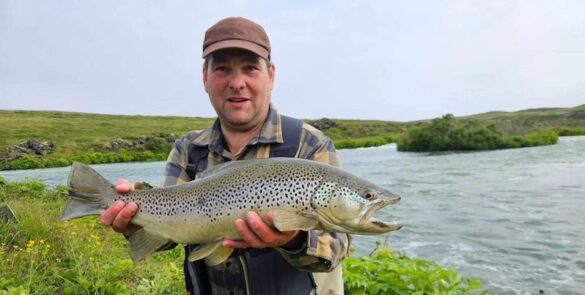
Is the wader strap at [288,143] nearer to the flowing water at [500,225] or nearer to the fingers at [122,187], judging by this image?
the fingers at [122,187]

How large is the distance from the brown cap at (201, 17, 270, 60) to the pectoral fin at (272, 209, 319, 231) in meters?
1.13

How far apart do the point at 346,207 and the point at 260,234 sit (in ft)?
1.79

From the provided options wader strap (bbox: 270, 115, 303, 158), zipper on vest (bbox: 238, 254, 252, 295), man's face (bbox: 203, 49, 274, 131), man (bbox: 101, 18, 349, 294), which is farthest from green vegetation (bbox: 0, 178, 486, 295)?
man's face (bbox: 203, 49, 274, 131)

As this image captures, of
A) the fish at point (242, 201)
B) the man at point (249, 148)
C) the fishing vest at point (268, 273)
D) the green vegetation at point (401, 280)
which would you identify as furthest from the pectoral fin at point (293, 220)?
the green vegetation at point (401, 280)

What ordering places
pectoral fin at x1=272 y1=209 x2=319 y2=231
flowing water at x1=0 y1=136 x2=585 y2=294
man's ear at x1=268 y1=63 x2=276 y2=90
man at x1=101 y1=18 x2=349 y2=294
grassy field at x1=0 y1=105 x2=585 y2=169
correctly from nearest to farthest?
pectoral fin at x1=272 y1=209 x2=319 y2=231, man at x1=101 y1=18 x2=349 y2=294, man's ear at x1=268 y1=63 x2=276 y2=90, flowing water at x1=0 y1=136 x2=585 y2=294, grassy field at x1=0 y1=105 x2=585 y2=169

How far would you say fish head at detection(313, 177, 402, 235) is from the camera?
2770 millimetres

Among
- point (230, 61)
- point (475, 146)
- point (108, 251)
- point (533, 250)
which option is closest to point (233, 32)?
point (230, 61)

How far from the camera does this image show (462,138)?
42.5 metres

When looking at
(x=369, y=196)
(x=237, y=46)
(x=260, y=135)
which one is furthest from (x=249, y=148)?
(x=369, y=196)

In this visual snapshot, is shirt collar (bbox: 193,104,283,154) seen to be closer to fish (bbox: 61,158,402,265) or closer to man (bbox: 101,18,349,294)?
man (bbox: 101,18,349,294)

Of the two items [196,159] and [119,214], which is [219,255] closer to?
[119,214]

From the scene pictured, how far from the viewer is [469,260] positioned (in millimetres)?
10406

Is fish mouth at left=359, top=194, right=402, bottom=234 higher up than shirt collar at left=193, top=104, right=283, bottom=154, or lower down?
lower down

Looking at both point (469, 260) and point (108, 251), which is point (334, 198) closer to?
point (108, 251)
